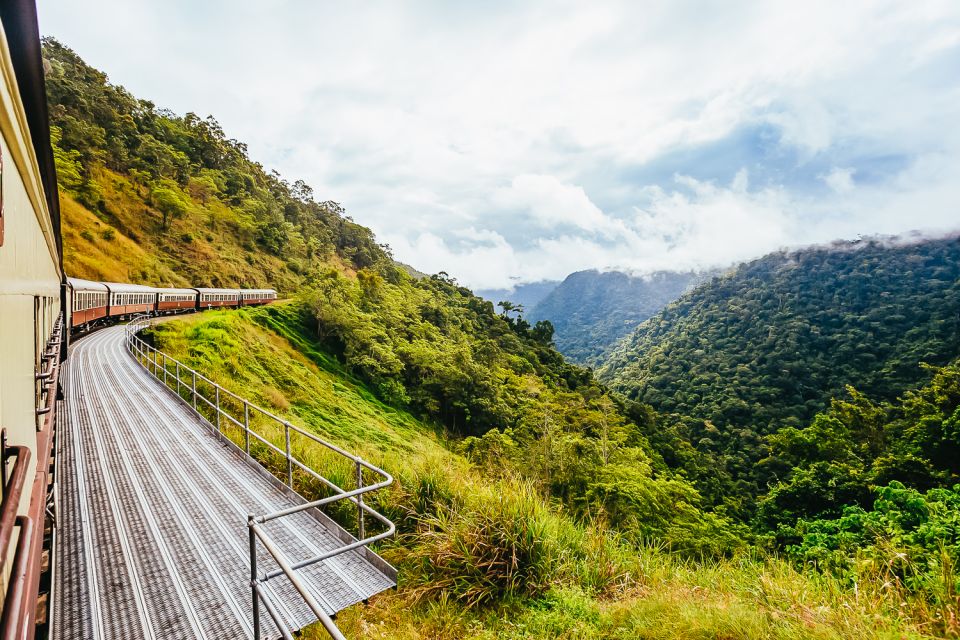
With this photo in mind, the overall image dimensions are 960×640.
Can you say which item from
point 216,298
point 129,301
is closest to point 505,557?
point 129,301

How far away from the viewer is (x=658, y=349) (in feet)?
248

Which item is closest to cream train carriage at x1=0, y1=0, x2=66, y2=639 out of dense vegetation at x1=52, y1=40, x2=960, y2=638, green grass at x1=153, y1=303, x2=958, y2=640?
green grass at x1=153, y1=303, x2=958, y2=640

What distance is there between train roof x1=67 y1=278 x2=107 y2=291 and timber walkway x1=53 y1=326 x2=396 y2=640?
10.5 metres

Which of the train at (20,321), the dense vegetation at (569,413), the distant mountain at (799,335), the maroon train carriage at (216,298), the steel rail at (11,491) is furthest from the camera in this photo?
the distant mountain at (799,335)

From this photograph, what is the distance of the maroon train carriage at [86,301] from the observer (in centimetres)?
1499

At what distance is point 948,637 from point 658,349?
78.2 meters

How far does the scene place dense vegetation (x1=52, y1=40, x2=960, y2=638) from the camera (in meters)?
3.66

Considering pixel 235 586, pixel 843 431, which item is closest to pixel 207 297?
pixel 235 586

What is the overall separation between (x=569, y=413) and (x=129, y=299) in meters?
24.4

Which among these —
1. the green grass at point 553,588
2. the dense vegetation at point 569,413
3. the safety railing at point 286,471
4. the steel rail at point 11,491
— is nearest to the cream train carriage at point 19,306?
the steel rail at point 11,491

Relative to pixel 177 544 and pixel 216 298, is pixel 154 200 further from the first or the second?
pixel 177 544

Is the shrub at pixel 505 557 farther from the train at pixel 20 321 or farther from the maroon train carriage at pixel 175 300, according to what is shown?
the maroon train carriage at pixel 175 300

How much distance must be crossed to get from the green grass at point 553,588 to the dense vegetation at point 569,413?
2cm

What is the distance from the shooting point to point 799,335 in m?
61.6
